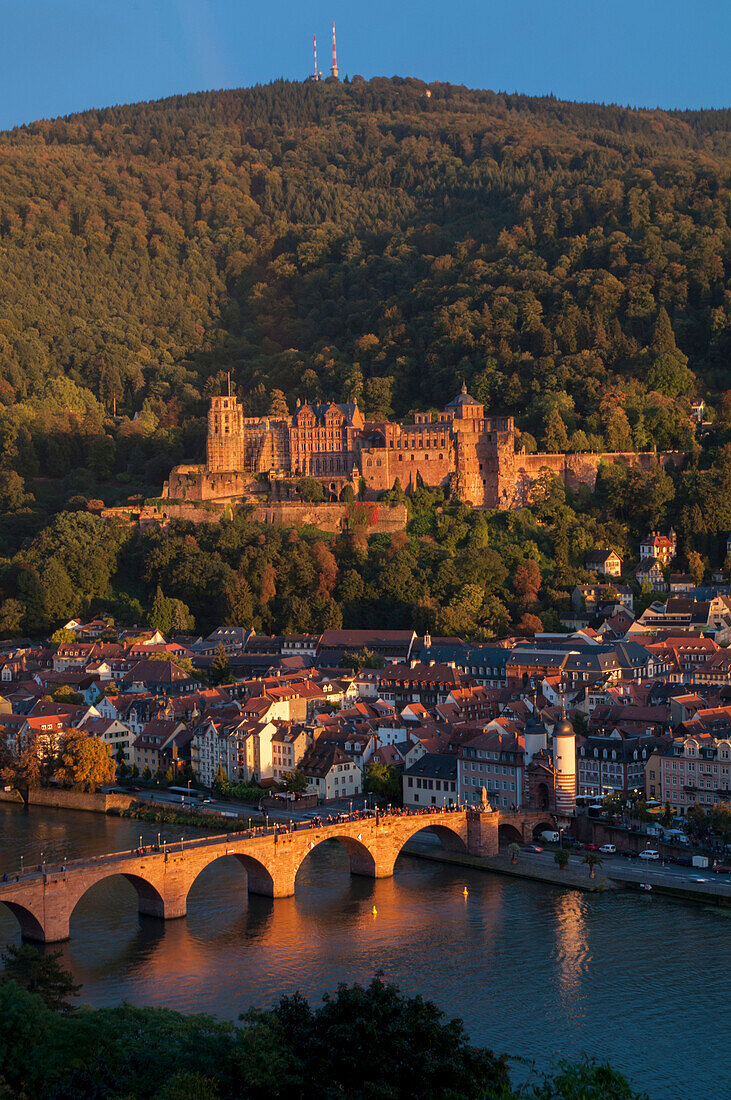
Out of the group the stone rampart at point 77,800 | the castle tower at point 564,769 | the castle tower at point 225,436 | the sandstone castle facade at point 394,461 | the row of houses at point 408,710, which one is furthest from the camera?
the castle tower at point 225,436

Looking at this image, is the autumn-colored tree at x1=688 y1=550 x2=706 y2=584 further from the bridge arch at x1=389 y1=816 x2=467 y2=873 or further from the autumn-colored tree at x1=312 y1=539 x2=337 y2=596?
the bridge arch at x1=389 y1=816 x2=467 y2=873

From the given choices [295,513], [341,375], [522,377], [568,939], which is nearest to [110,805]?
[568,939]

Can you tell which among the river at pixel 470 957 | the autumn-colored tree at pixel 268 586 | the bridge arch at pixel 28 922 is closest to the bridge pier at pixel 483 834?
the river at pixel 470 957

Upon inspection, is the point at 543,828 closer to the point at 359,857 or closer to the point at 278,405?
the point at 359,857

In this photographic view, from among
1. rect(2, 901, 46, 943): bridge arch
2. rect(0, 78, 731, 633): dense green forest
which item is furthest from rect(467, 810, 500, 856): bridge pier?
rect(0, 78, 731, 633): dense green forest

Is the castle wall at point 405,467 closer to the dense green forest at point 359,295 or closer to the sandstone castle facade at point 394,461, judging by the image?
the sandstone castle facade at point 394,461

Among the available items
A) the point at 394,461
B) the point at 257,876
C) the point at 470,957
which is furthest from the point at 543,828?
the point at 394,461

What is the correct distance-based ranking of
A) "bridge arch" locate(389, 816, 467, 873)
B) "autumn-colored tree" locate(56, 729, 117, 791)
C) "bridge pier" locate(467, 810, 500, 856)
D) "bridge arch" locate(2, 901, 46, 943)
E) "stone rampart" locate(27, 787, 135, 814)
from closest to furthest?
"bridge arch" locate(2, 901, 46, 943)
"bridge arch" locate(389, 816, 467, 873)
"bridge pier" locate(467, 810, 500, 856)
"stone rampart" locate(27, 787, 135, 814)
"autumn-colored tree" locate(56, 729, 117, 791)

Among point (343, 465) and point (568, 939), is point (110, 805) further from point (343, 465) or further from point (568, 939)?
point (343, 465)
